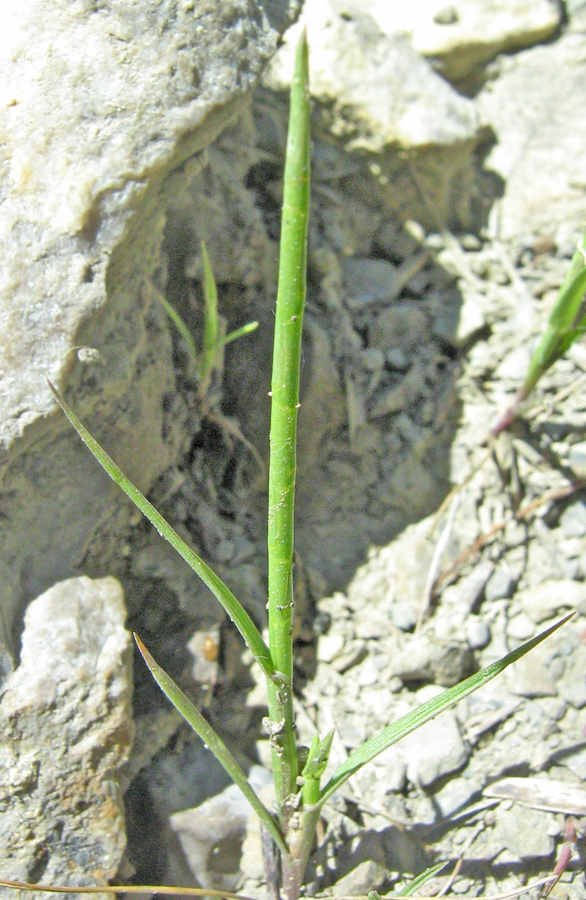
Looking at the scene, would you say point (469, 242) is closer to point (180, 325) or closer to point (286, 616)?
point (180, 325)

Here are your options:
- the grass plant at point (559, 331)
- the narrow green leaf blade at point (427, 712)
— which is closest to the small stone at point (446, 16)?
the grass plant at point (559, 331)

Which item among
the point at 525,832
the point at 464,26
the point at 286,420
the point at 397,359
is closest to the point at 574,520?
the point at 397,359

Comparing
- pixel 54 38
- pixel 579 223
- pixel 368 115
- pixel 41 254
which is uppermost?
pixel 54 38

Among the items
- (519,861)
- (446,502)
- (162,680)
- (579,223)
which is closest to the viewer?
(162,680)

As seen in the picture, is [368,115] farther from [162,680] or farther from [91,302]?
[162,680]

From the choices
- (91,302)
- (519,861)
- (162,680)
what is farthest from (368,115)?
(519,861)

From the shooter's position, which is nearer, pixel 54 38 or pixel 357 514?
pixel 54 38
